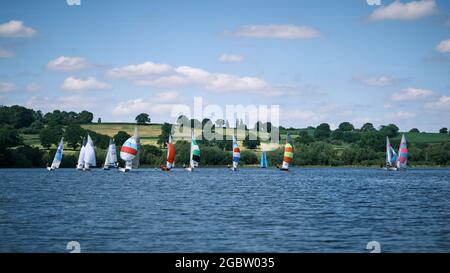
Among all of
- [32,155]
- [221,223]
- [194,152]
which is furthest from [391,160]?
[221,223]

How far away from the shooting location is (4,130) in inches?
7579

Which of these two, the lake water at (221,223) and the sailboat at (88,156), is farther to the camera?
the sailboat at (88,156)

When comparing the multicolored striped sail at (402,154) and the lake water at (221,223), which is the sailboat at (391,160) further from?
the lake water at (221,223)

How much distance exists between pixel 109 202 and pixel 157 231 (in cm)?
2352

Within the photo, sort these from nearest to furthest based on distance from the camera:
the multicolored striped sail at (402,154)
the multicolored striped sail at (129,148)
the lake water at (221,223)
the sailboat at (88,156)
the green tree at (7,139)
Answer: the lake water at (221,223), the multicolored striped sail at (129,148), the sailboat at (88,156), the multicolored striped sail at (402,154), the green tree at (7,139)

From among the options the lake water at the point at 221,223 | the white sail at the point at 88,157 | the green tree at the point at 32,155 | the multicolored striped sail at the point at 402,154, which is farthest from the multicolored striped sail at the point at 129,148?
the multicolored striped sail at the point at 402,154

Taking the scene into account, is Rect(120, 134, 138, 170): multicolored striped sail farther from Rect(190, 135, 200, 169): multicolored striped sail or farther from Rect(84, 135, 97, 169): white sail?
Rect(84, 135, 97, 169): white sail

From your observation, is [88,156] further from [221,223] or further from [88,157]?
[221,223]

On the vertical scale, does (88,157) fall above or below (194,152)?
below

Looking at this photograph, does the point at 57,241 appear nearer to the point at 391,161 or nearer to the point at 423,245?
the point at 423,245

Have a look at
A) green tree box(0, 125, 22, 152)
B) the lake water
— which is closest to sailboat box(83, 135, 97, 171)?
green tree box(0, 125, 22, 152)

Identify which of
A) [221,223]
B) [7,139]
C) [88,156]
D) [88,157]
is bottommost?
[221,223]
